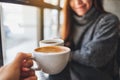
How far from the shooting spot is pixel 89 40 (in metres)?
0.89

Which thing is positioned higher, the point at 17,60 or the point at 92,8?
the point at 92,8

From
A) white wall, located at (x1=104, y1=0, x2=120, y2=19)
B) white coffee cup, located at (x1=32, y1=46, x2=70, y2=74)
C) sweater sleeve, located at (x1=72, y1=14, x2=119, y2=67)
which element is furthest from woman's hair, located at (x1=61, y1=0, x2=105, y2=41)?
white wall, located at (x1=104, y1=0, x2=120, y2=19)

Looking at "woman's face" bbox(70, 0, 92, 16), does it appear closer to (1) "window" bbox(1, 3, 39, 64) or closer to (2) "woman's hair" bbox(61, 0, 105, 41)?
(2) "woman's hair" bbox(61, 0, 105, 41)

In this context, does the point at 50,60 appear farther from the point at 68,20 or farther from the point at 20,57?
the point at 68,20

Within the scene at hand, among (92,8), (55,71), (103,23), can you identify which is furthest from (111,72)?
(55,71)

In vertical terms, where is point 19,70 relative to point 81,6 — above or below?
below

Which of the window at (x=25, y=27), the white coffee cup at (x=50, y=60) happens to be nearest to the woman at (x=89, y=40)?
the white coffee cup at (x=50, y=60)

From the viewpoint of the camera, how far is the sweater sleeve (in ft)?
2.52

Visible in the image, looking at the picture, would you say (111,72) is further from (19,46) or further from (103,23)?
(19,46)

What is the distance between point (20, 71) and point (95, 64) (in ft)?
1.32

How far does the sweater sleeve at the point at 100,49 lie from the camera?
769 mm

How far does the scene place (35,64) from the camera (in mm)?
517

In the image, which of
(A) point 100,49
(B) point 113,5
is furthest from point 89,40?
(B) point 113,5

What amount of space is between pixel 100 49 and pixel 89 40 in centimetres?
13
